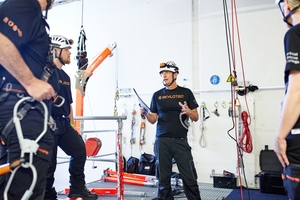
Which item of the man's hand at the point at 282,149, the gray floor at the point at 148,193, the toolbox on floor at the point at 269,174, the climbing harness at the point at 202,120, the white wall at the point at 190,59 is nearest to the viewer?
the man's hand at the point at 282,149

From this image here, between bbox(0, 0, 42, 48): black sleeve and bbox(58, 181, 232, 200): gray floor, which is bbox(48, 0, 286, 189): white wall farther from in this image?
bbox(0, 0, 42, 48): black sleeve

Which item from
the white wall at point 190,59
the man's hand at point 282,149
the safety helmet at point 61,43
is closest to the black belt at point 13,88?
the man's hand at point 282,149

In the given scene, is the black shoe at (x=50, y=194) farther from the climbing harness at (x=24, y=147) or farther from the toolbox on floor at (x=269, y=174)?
the toolbox on floor at (x=269, y=174)

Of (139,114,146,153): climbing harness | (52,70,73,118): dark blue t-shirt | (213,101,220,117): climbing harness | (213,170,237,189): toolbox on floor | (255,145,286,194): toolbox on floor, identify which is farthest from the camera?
(139,114,146,153): climbing harness

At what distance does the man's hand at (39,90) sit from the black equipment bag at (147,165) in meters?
3.58

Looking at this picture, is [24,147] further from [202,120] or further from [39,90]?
[202,120]

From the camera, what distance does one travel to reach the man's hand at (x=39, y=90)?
1.35 m

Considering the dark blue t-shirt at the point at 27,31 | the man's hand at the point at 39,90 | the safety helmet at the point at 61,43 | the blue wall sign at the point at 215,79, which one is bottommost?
the man's hand at the point at 39,90

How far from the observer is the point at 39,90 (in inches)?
54.0

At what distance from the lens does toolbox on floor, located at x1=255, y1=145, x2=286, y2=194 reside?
12.6 ft

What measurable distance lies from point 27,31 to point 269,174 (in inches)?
144

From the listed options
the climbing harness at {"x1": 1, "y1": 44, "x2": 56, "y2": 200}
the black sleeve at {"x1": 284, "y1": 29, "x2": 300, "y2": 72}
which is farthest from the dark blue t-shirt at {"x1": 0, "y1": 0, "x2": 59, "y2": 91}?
the black sleeve at {"x1": 284, "y1": 29, "x2": 300, "y2": 72}

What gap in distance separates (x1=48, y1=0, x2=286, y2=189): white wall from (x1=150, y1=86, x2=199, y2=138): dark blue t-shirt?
1475 mm

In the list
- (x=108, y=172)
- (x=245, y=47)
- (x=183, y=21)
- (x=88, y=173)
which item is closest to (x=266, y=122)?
(x=245, y=47)
